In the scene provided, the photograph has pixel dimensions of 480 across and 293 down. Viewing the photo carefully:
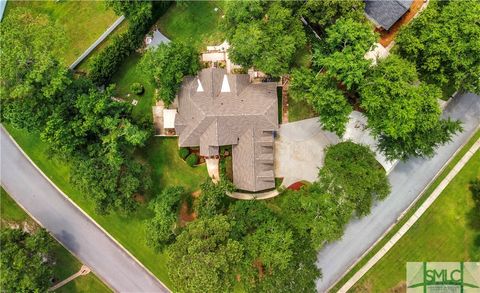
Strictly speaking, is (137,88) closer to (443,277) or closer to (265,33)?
(265,33)

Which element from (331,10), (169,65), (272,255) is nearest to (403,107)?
(331,10)

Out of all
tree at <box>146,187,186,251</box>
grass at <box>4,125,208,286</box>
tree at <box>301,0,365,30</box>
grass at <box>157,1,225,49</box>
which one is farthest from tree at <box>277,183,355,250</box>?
grass at <box>157,1,225,49</box>

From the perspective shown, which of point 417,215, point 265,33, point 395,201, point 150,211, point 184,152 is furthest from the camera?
point 150,211

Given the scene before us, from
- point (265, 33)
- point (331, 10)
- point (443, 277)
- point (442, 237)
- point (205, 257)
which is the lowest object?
point (443, 277)

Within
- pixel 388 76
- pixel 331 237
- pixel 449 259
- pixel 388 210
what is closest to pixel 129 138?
pixel 331 237

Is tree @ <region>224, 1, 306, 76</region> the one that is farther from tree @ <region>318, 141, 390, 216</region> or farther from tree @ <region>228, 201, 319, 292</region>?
tree @ <region>228, 201, 319, 292</region>

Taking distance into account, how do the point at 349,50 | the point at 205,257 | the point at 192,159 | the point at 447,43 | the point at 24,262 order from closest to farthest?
the point at 205,257 → the point at 447,43 → the point at 349,50 → the point at 24,262 → the point at 192,159

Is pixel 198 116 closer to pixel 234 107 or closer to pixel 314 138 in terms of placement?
pixel 234 107
